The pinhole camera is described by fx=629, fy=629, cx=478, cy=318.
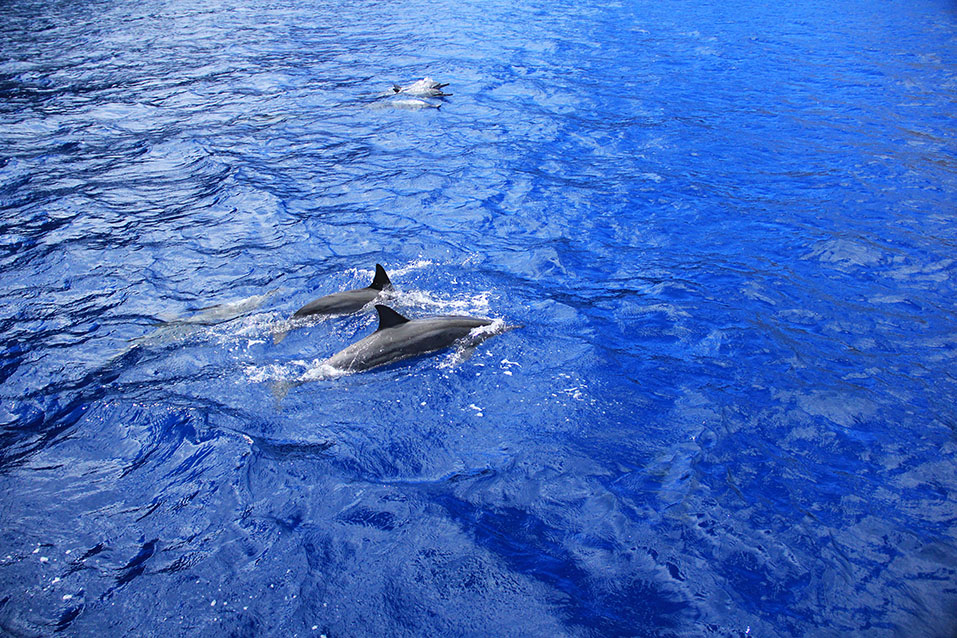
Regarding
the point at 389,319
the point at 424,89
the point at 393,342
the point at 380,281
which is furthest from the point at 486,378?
the point at 424,89

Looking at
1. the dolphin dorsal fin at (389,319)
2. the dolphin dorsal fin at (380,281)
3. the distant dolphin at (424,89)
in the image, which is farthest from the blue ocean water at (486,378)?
the distant dolphin at (424,89)

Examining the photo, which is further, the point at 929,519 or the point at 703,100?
the point at 703,100

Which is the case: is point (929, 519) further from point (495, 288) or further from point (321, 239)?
point (321, 239)

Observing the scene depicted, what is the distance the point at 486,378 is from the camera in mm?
6828

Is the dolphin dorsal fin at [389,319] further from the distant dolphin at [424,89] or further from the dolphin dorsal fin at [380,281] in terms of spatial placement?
the distant dolphin at [424,89]

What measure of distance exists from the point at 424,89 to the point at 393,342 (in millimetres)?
12868

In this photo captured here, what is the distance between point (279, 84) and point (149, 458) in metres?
15.8

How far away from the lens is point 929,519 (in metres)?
5.31

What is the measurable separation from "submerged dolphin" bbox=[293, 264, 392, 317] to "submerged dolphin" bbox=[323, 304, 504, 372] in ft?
2.78

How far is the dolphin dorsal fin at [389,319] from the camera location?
670 centimetres

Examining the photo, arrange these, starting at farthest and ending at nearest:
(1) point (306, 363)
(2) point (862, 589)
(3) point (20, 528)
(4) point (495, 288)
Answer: (4) point (495, 288)
(1) point (306, 363)
(3) point (20, 528)
(2) point (862, 589)

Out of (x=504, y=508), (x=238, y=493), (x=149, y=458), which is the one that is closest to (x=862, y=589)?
(x=504, y=508)

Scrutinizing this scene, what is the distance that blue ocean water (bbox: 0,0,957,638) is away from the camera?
4734 millimetres

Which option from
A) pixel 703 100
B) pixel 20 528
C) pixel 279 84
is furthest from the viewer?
pixel 279 84
